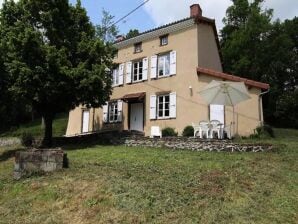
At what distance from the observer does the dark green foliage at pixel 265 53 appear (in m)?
39.5

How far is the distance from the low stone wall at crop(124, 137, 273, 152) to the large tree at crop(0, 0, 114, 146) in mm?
3143

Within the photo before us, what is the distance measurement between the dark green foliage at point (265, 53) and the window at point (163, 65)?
16.7m

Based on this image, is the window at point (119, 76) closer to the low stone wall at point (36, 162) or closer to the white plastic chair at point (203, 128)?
the white plastic chair at point (203, 128)

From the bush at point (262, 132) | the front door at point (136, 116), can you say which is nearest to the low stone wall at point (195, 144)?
the bush at point (262, 132)

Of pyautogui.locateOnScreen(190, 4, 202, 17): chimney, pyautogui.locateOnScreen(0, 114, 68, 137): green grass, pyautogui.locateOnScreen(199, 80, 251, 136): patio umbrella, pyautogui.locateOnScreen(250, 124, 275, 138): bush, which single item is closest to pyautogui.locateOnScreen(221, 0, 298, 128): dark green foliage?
pyautogui.locateOnScreen(190, 4, 202, 17): chimney

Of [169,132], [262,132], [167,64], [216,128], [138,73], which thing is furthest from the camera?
[138,73]

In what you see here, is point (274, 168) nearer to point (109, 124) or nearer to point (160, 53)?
point (160, 53)

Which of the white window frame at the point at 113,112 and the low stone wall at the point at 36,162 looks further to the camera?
the white window frame at the point at 113,112

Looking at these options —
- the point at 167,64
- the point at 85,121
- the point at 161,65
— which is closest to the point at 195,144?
the point at 167,64

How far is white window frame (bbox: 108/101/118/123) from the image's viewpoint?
27139 mm

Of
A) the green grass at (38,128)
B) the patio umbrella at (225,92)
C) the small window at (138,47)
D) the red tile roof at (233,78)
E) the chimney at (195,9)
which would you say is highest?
the chimney at (195,9)

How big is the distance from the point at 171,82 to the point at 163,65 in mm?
Answer: 1490

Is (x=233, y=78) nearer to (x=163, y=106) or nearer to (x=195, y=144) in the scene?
(x=163, y=106)

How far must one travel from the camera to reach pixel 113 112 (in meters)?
27.3
